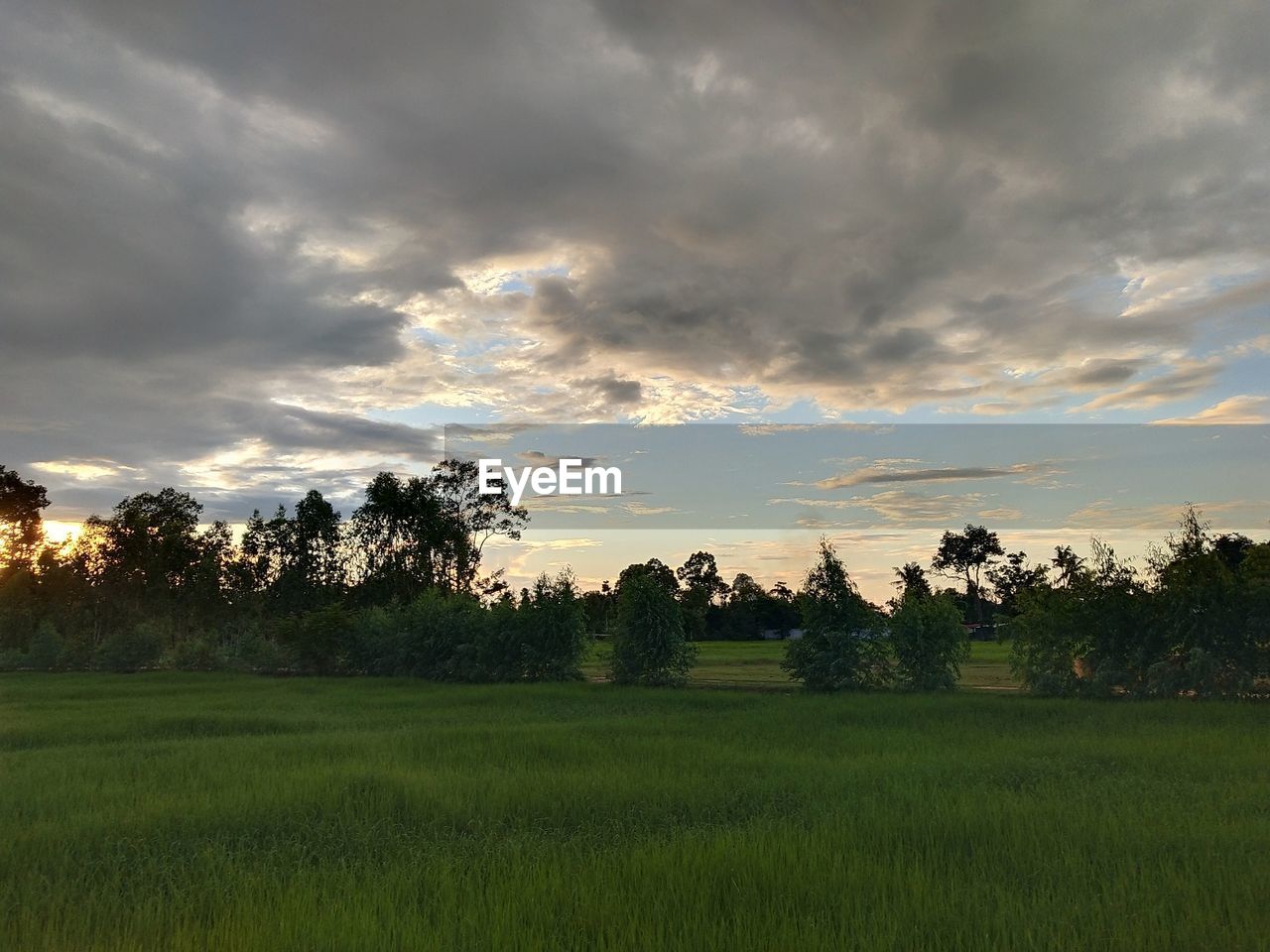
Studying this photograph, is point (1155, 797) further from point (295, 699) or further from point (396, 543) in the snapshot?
point (396, 543)

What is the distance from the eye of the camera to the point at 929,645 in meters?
24.5

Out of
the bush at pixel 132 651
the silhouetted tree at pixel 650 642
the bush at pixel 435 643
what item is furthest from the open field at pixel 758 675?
the bush at pixel 132 651

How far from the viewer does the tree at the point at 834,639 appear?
2500 centimetres

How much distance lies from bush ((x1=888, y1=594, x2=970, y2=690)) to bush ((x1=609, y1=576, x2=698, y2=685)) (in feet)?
25.3

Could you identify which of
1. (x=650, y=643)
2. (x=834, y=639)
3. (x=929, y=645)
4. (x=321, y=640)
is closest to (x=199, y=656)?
(x=321, y=640)

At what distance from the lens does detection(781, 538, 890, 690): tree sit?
82.0 ft

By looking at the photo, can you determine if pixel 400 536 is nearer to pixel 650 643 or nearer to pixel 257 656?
pixel 257 656

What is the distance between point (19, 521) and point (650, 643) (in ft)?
223

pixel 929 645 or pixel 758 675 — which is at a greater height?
pixel 929 645

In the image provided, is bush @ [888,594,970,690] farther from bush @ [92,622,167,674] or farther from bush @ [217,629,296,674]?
bush @ [92,622,167,674]

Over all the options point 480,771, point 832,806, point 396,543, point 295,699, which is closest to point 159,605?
point 396,543

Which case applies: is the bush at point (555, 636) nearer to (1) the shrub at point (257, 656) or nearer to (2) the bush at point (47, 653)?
(1) the shrub at point (257, 656)

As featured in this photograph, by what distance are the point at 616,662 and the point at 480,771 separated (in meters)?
18.5

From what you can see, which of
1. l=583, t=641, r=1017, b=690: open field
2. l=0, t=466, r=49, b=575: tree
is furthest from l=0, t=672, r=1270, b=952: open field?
l=0, t=466, r=49, b=575: tree
